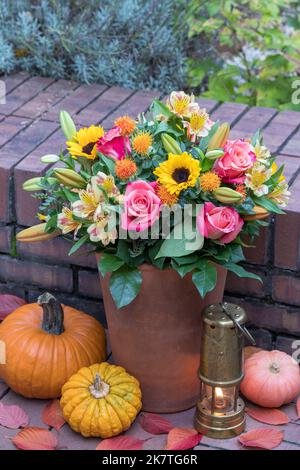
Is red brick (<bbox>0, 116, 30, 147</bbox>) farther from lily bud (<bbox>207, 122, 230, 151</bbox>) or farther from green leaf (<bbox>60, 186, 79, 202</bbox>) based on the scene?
lily bud (<bbox>207, 122, 230, 151</bbox>)

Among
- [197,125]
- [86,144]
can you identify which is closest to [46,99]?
[86,144]

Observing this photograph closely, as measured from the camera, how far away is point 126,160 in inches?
91.1

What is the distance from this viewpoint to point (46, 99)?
328cm

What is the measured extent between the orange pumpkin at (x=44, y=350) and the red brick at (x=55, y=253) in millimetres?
216

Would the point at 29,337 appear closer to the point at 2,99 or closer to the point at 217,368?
the point at 217,368

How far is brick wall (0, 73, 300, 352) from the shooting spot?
264 cm

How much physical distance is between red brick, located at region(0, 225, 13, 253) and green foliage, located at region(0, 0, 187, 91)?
2.64 feet

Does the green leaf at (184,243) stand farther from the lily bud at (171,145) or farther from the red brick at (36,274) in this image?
the red brick at (36,274)

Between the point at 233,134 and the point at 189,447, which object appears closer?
the point at 189,447

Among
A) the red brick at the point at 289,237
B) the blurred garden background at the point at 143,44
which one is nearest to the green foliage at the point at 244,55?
the blurred garden background at the point at 143,44

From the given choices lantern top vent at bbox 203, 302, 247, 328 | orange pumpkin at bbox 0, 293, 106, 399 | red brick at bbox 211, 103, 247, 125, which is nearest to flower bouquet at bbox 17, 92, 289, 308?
lantern top vent at bbox 203, 302, 247, 328
